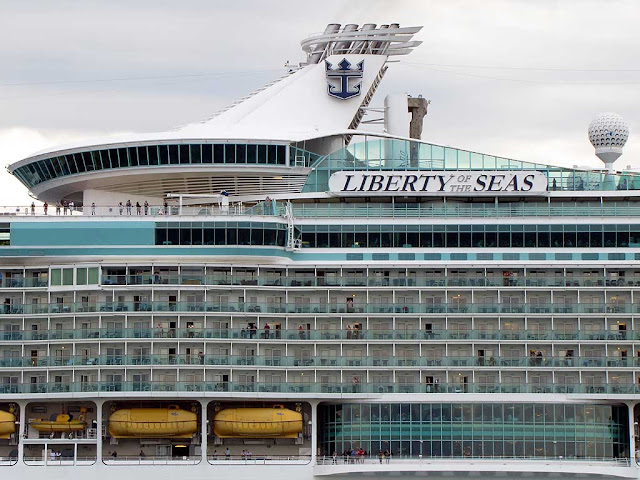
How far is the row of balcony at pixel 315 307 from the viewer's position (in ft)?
244

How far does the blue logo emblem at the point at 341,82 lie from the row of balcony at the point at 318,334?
1447 centimetres

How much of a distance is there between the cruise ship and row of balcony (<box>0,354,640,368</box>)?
0.29ft

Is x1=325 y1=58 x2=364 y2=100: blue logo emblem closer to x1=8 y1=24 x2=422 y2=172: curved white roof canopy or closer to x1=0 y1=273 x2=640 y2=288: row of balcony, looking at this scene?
x1=8 y1=24 x2=422 y2=172: curved white roof canopy

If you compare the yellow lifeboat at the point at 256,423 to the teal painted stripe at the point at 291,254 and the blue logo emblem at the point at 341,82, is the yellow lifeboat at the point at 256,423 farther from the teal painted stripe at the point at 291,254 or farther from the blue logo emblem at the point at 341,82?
the blue logo emblem at the point at 341,82

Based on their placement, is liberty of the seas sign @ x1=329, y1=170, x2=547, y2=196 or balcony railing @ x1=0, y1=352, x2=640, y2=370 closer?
balcony railing @ x1=0, y1=352, x2=640, y2=370

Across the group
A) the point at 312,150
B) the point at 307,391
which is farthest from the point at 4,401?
the point at 312,150

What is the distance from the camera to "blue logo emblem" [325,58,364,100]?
84.1 metres

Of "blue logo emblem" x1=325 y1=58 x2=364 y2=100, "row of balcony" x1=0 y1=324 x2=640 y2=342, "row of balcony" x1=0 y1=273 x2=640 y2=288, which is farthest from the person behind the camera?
"blue logo emblem" x1=325 y1=58 x2=364 y2=100

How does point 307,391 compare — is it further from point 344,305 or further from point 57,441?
point 57,441

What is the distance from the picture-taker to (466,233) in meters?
76.7

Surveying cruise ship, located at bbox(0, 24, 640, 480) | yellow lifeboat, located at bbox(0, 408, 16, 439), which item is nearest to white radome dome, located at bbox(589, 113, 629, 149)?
cruise ship, located at bbox(0, 24, 640, 480)

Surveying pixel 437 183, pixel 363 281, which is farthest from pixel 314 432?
pixel 437 183

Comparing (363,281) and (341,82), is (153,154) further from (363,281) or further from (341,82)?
(363,281)

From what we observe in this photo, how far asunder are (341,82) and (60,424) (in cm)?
2308
